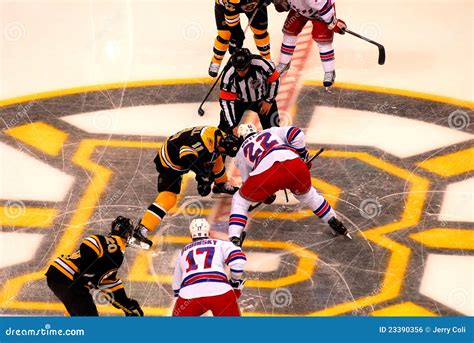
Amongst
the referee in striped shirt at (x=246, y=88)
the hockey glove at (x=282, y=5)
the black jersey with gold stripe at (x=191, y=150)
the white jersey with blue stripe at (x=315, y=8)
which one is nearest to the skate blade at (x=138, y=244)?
the black jersey with gold stripe at (x=191, y=150)

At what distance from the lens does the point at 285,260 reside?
34.0 feet

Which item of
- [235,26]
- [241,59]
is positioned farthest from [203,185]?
[235,26]

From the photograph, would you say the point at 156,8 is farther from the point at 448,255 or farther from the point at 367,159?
the point at 448,255

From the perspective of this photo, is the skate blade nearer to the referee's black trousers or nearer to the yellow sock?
the yellow sock

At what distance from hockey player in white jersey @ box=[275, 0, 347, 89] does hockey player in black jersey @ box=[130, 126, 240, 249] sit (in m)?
2.05

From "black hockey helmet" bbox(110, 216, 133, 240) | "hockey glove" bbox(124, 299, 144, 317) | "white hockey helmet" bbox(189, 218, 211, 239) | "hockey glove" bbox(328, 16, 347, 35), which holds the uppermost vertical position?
"hockey glove" bbox(328, 16, 347, 35)

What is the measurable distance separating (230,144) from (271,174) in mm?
505

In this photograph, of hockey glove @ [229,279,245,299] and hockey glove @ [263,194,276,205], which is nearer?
hockey glove @ [229,279,245,299]

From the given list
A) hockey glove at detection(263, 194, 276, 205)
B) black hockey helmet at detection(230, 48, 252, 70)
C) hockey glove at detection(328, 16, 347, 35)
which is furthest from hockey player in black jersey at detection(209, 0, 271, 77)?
hockey glove at detection(263, 194, 276, 205)

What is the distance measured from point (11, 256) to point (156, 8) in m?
4.41

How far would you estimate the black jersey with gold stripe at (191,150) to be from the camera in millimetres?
10438

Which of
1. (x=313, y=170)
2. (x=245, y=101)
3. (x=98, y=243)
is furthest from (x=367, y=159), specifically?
(x=98, y=243)

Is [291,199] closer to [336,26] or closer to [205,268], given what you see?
[336,26]

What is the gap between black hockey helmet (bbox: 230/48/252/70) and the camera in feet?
35.7
